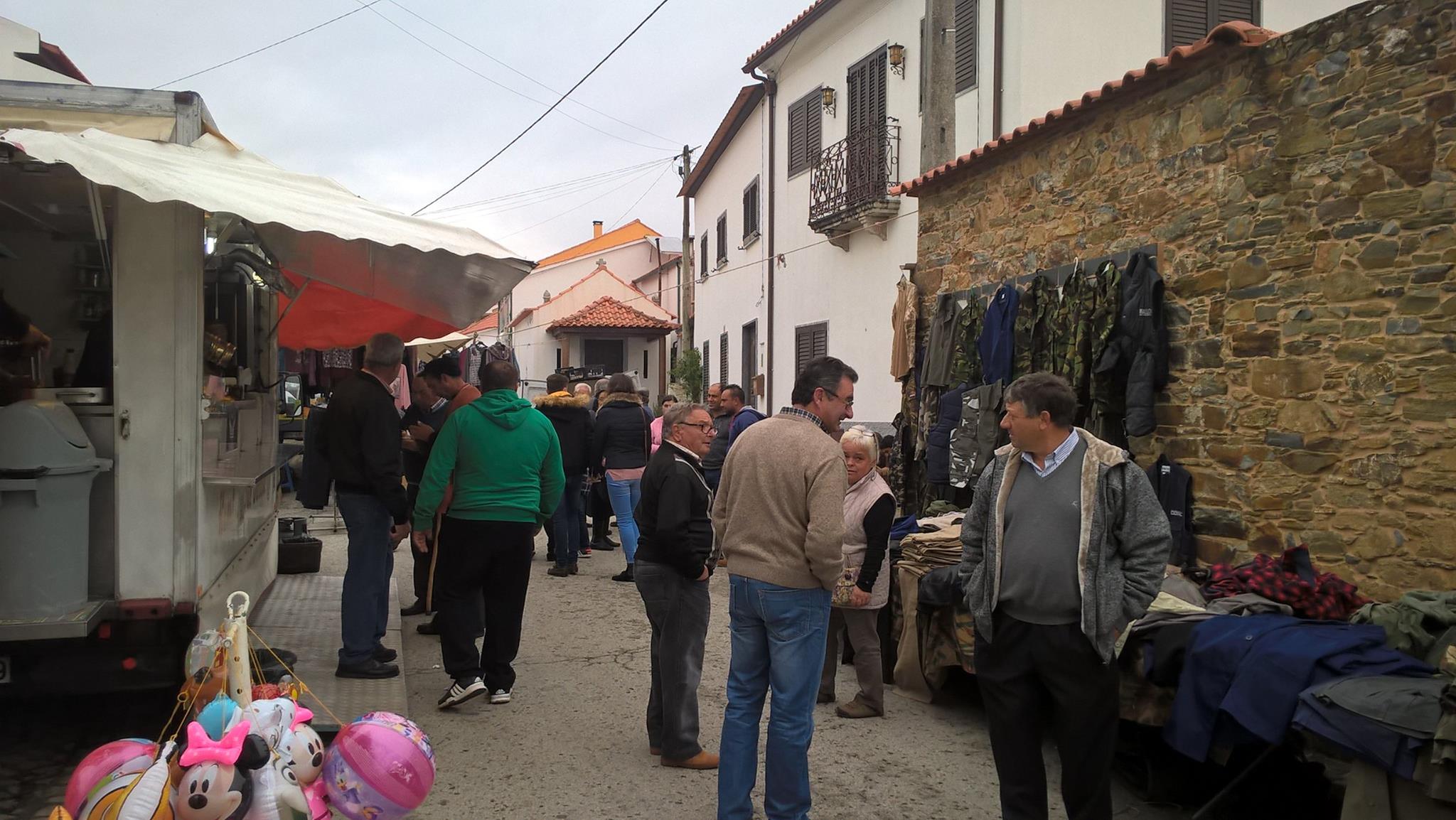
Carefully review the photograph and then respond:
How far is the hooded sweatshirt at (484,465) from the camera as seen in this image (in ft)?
17.6

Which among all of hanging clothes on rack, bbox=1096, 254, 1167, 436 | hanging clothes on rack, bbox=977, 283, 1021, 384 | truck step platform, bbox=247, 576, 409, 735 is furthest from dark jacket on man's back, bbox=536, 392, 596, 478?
hanging clothes on rack, bbox=1096, 254, 1167, 436

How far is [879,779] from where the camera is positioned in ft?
15.4

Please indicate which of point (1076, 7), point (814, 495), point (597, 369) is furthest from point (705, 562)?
point (597, 369)

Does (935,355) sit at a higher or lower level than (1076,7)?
lower

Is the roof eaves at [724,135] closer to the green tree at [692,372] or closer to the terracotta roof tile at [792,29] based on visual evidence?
the terracotta roof tile at [792,29]

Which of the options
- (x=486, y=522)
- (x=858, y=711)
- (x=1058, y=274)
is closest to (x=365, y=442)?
(x=486, y=522)

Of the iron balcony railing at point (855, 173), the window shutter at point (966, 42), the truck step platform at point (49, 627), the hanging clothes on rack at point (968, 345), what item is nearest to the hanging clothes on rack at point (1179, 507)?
the hanging clothes on rack at point (968, 345)

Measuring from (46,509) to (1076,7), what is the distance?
1053cm

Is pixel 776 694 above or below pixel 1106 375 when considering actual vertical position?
below

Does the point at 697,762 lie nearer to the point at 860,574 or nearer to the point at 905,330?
the point at 860,574

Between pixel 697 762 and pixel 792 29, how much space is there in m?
14.2

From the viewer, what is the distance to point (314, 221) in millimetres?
4250

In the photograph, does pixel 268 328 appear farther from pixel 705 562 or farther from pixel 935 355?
pixel 935 355

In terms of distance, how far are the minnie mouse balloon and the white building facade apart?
308 inches
